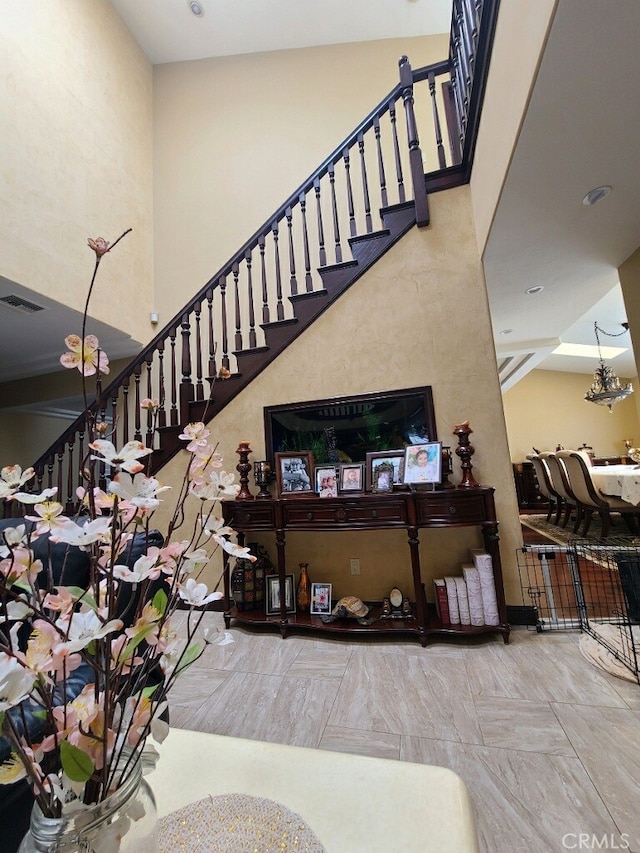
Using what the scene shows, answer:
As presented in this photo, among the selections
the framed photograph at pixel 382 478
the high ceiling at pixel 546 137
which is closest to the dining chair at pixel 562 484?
the high ceiling at pixel 546 137

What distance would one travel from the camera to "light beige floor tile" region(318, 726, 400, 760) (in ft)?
4.62

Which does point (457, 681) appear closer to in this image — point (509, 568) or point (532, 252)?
point (509, 568)

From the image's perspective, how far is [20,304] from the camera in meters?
3.26

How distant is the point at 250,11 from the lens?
172 inches

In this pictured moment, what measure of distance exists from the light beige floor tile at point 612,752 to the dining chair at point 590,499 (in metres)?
3.17

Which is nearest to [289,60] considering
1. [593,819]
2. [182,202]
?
[182,202]

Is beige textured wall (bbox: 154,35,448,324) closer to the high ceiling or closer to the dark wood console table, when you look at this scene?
the high ceiling

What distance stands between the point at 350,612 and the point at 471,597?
0.75m

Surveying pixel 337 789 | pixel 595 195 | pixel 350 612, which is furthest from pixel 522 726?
pixel 595 195

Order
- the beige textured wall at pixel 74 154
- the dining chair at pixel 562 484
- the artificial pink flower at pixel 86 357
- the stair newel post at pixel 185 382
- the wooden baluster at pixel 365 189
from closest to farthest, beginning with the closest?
1. the artificial pink flower at pixel 86 357
2. the wooden baluster at pixel 365 189
3. the beige textured wall at pixel 74 154
4. the stair newel post at pixel 185 382
5. the dining chair at pixel 562 484

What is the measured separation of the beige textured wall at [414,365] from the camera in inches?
100

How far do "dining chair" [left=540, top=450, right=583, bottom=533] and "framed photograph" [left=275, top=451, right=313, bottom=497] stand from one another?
3763 millimetres

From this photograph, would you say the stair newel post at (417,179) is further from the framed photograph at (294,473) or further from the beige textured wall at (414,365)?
the framed photograph at (294,473)

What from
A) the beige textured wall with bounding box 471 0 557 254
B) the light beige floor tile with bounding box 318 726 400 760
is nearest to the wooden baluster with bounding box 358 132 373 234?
the beige textured wall with bounding box 471 0 557 254
